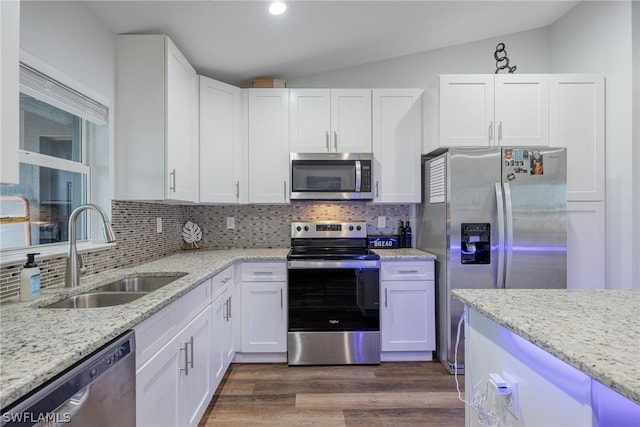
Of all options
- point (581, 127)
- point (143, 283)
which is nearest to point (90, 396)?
point (143, 283)

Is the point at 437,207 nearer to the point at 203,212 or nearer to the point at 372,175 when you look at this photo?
the point at 372,175

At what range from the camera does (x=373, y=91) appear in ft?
9.01

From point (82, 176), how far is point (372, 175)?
2.08 metres

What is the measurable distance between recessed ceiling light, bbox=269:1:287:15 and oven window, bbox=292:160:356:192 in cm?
111

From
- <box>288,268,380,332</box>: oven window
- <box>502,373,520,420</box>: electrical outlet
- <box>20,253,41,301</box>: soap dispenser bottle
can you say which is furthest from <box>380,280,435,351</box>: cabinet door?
<box>20,253,41,301</box>: soap dispenser bottle

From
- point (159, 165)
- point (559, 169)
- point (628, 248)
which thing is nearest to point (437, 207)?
point (559, 169)

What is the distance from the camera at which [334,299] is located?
2453 mm

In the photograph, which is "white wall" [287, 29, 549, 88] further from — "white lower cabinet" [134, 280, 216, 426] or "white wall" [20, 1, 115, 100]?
"white lower cabinet" [134, 280, 216, 426]

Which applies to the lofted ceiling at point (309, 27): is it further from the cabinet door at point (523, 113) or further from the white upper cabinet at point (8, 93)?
the white upper cabinet at point (8, 93)

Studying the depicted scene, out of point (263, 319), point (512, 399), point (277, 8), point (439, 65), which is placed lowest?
point (263, 319)

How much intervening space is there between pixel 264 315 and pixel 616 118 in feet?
10.3

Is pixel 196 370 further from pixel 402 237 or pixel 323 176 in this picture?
pixel 402 237

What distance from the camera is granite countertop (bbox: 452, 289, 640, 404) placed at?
64 cm

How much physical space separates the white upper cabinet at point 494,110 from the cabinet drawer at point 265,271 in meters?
1.62
